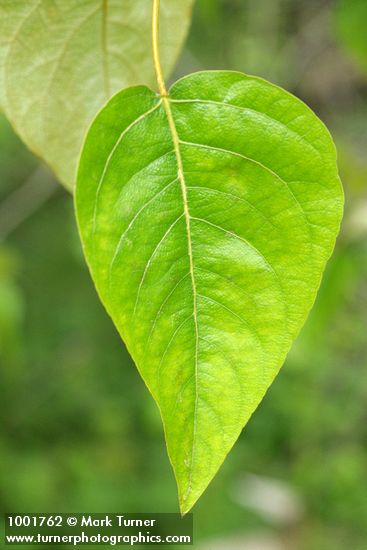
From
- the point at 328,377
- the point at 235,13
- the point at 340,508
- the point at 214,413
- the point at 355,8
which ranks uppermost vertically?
the point at 235,13

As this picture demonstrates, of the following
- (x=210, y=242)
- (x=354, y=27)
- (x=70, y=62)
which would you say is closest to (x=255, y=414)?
(x=354, y=27)

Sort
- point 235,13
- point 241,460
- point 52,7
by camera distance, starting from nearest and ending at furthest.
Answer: point 52,7 → point 235,13 → point 241,460

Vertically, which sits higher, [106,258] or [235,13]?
[235,13]

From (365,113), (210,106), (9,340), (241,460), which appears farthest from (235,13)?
(210,106)

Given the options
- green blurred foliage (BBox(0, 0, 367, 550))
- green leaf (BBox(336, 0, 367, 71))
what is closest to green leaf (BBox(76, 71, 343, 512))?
green leaf (BBox(336, 0, 367, 71))

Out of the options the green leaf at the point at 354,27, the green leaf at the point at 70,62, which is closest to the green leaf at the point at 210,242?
the green leaf at the point at 70,62

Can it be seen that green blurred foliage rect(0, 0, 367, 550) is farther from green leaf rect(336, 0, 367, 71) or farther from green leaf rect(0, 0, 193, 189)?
green leaf rect(0, 0, 193, 189)

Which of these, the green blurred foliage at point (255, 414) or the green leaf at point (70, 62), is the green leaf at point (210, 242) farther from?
the green blurred foliage at point (255, 414)

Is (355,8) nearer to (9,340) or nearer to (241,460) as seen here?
(9,340)
